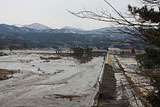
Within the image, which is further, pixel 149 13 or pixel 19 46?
pixel 19 46

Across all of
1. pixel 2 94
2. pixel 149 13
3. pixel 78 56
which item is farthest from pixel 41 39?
pixel 149 13

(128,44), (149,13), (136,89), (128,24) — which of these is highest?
(149,13)

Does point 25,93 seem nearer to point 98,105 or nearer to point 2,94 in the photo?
point 2,94

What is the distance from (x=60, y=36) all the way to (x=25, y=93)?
17594 centimetres

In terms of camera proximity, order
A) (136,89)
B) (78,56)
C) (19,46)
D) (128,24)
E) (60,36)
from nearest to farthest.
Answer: (128,24) < (136,89) < (78,56) < (19,46) < (60,36)

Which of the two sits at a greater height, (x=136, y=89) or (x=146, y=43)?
(x=146, y=43)

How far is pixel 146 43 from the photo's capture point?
2.55 metres

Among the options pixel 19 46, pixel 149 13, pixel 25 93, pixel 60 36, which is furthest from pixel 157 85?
pixel 60 36

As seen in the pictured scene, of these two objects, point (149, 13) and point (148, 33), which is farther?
point (149, 13)

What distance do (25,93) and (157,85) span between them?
15.6 metres

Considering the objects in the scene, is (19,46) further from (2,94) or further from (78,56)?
(2,94)

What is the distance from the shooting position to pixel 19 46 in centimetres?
14325

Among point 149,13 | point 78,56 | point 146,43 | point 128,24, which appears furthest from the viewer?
point 78,56

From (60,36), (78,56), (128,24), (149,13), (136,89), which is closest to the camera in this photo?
(128,24)
